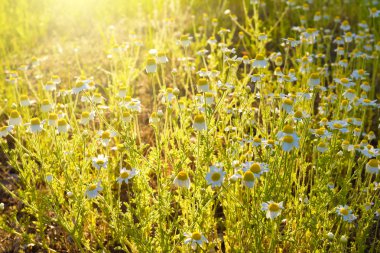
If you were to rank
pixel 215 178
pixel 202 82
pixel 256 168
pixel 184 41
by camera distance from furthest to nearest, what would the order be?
pixel 184 41 < pixel 202 82 < pixel 256 168 < pixel 215 178

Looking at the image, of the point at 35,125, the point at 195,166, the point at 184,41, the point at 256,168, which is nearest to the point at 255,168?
the point at 256,168

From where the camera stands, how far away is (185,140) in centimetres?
254

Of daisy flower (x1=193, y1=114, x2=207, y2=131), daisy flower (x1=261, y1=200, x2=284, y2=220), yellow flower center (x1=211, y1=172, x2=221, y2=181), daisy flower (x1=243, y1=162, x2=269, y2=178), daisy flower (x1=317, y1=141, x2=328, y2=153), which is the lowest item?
daisy flower (x1=261, y1=200, x2=284, y2=220)

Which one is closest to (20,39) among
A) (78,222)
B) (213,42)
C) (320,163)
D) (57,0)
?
(57,0)

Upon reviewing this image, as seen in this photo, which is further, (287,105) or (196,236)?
(287,105)

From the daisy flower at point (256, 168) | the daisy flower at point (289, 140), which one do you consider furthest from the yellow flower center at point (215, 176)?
the daisy flower at point (289, 140)

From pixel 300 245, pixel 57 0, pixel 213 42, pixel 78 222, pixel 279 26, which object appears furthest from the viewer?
pixel 57 0

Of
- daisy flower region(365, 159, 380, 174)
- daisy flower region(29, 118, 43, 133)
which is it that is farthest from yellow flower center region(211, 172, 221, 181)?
daisy flower region(29, 118, 43, 133)

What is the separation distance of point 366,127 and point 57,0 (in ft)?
18.0

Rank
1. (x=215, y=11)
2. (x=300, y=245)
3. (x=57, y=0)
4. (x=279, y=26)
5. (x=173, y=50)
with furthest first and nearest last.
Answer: (x=57, y=0) → (x=215, y=11) → (x=279, y=26) → (x=173, y=50) → (x=300, y=245)

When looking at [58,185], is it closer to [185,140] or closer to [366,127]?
[185,140]

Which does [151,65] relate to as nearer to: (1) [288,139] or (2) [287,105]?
(2) [287,105]

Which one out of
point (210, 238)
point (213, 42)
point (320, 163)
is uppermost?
point (213, 42)

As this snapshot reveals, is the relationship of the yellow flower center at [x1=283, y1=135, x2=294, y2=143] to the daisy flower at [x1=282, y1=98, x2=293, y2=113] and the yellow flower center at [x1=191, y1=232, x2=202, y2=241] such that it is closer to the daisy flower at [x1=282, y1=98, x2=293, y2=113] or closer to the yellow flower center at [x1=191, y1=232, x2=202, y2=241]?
the daisy flower at [x1=282, y1=98, x2=293, y2=113]
